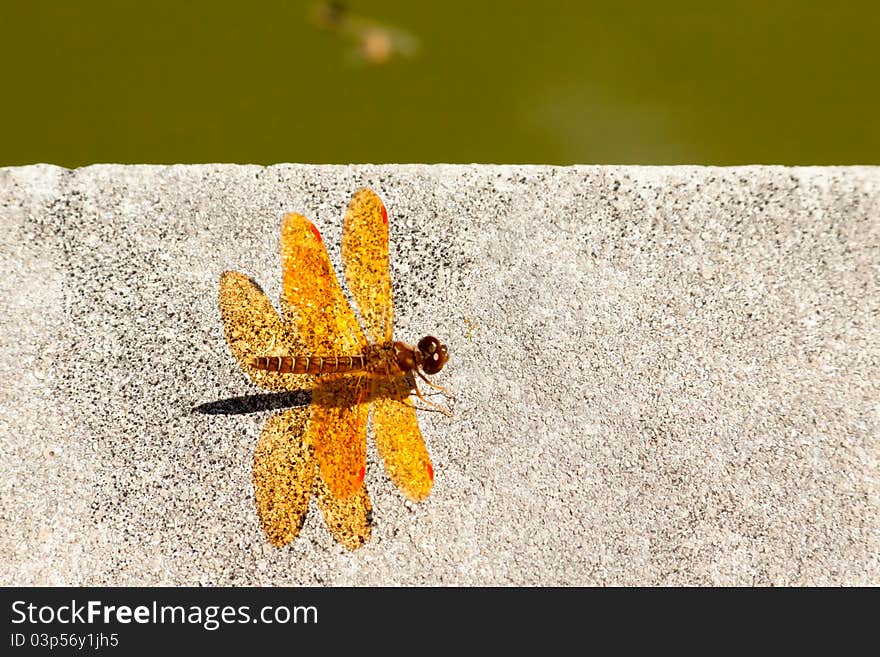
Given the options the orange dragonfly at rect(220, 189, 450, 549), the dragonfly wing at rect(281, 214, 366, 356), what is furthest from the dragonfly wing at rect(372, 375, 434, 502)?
the dragonfly wing at rect(281, 214, 366, 356)

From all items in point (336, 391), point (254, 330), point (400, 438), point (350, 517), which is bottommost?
point (350, 517)

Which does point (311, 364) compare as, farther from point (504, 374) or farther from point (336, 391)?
Answer: point (504, 374)

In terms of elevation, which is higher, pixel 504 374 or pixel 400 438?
pixel 504 374

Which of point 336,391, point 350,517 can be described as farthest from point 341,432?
point 350,517

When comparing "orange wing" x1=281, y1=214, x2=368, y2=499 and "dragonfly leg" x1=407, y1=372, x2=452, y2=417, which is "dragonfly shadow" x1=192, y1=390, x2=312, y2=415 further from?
"dragonfly leg" x1=407, y1=372, x2=452, y2=417

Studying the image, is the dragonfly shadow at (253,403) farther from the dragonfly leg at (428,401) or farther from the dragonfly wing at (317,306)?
the dragonfly leg at (428,401)

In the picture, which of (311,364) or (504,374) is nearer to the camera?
(311,364)

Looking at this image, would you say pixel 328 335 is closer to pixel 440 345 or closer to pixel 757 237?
pixel 440 345
